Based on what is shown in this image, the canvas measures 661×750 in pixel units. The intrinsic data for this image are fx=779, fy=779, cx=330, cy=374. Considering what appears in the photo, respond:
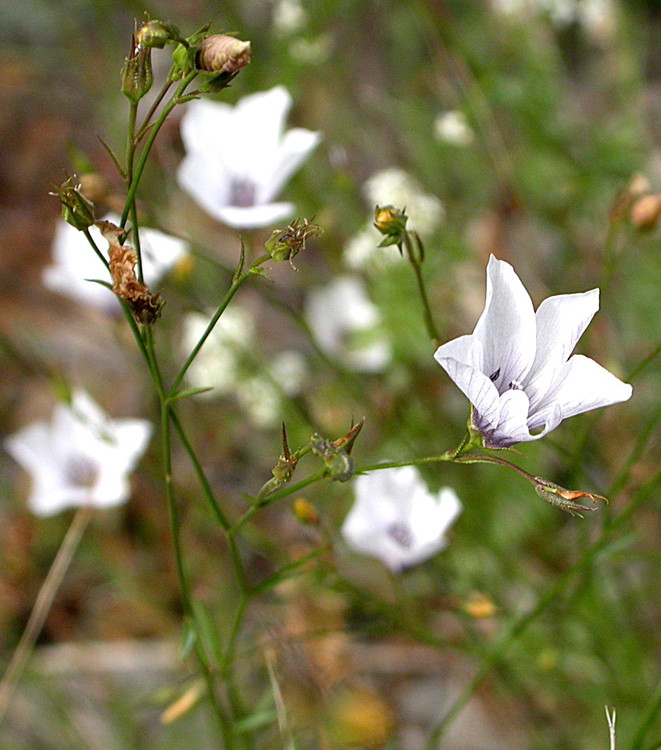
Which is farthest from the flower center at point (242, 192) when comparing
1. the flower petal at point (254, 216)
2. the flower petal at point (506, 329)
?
the flower petal at point (506, 329)

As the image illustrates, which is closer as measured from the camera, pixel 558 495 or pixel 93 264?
pixel 558 495

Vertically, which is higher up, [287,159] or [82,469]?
[287,159]

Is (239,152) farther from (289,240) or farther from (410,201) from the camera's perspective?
(289,240)

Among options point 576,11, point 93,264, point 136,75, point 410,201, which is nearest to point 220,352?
point 93,264

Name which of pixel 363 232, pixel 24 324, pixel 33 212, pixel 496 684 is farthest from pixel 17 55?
pixel 496 684

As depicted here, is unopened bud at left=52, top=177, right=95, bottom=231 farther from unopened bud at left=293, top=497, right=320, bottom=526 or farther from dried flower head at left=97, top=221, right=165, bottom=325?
unopened bud at left=293, top=497, right=320, bottom=526

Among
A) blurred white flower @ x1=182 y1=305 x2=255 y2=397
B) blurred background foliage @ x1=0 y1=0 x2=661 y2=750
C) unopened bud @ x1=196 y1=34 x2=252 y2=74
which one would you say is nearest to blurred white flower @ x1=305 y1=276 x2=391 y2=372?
blurred background foliage @ x1=0 y1=0 x2=661 y2=750

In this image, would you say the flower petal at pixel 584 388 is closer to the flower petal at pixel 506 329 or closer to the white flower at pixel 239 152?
the flower petal at pixel 506 329

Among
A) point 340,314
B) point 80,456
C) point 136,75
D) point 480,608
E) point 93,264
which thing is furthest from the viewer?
point 340,314

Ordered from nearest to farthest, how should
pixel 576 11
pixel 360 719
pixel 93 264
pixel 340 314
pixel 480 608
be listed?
pixel 480 608
pixel 93 264
pixel 360 719
pixel 340 314
pixel 576 11
